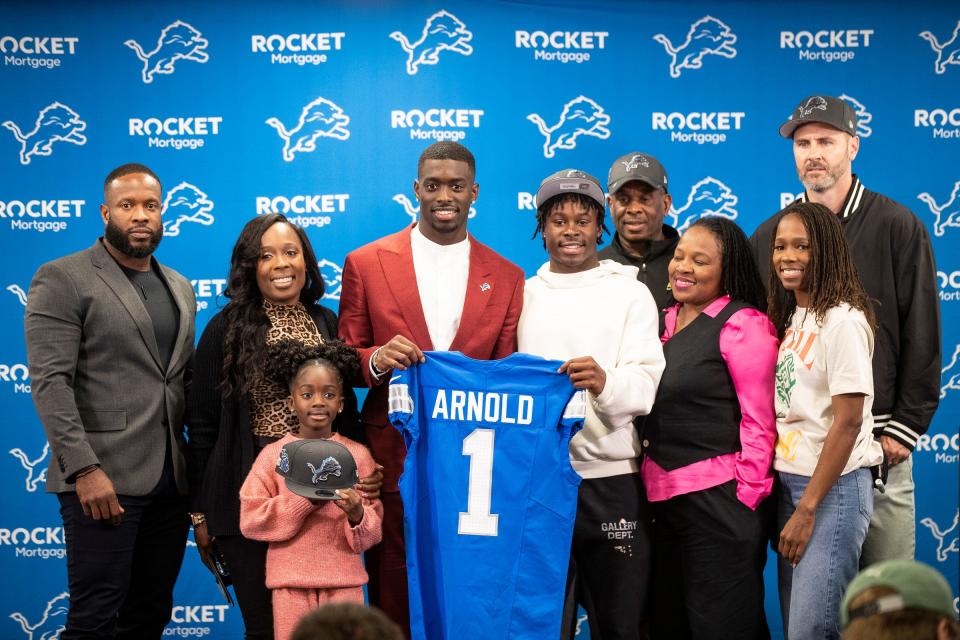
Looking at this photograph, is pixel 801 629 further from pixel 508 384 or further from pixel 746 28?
pixel 746 28

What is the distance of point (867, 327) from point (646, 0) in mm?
2735

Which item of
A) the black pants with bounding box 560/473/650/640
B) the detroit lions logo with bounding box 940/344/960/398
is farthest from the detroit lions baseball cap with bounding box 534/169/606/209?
the detroit lions logo with bounding box 940/344/960/398

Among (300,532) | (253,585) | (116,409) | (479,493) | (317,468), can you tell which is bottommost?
(253,585)

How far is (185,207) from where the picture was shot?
192 inches

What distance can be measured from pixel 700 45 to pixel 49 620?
4.59 meters

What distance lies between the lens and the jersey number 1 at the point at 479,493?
2.83 meters

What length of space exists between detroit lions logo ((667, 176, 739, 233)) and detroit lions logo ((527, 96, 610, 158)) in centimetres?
58

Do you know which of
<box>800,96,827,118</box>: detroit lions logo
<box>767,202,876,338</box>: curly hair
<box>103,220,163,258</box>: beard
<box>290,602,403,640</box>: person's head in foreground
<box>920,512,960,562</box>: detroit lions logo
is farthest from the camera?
<box>920,512,960,562</box>: detroit lions logo

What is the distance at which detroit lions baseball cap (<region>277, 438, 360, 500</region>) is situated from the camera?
280cm

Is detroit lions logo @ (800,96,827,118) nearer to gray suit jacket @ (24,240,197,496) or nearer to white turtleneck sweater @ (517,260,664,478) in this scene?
white turtleneck sweater @ (517,260,664,478)

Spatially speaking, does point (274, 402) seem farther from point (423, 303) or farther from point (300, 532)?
point (423, 303)

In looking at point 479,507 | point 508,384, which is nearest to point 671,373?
point 508,384

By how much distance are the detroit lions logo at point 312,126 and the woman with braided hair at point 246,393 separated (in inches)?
69.4

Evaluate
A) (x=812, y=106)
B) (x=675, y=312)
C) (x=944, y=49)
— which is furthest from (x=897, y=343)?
(x=944, y=49)
